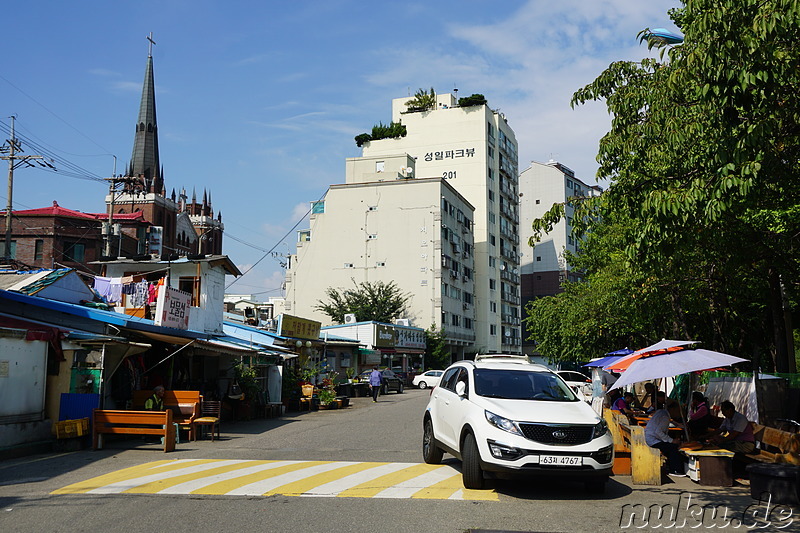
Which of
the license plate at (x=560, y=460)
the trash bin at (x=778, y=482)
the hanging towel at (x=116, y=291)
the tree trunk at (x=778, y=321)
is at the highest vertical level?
the hanging towel at (x=116, y=291)

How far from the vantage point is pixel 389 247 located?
2781 inches

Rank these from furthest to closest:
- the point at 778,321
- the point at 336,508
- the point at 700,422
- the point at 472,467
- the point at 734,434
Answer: the point at 778,321
the point at 700,422
the point at 734,434
the point at 472,467
the point at 336,508

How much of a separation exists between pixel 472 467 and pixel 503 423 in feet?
2.72

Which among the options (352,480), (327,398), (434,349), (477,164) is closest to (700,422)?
(352,480)

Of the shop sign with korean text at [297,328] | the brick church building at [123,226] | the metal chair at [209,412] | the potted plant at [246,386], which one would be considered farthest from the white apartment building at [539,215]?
the metal chair at [209,412]

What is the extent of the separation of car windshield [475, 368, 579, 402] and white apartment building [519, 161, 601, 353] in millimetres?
91891

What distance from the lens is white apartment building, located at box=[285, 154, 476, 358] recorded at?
69.3 meters

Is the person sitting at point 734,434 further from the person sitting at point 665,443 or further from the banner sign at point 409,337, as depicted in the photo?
the banner sign at point 409,337

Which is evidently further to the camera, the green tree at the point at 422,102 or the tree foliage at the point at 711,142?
the green tree at the point at 422,102

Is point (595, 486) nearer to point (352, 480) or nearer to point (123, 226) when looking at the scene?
point (352, 480)

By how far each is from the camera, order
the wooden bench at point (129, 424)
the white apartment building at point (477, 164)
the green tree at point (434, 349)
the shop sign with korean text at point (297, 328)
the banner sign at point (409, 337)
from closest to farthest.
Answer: the wooden bench at point (129, 424), the shop sign with korean text at point (297, 328), the banner sign at point (409, 337), the green tree at point (434, 349), the white apartment building at point (477, 164)

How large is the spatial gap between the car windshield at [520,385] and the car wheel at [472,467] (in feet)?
3.02

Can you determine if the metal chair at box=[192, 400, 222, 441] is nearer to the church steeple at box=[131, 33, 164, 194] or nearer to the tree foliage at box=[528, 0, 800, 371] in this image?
the tree foliage at box=[528, 0, 800, 371]

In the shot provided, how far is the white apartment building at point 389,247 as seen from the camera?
6931 centimetres
